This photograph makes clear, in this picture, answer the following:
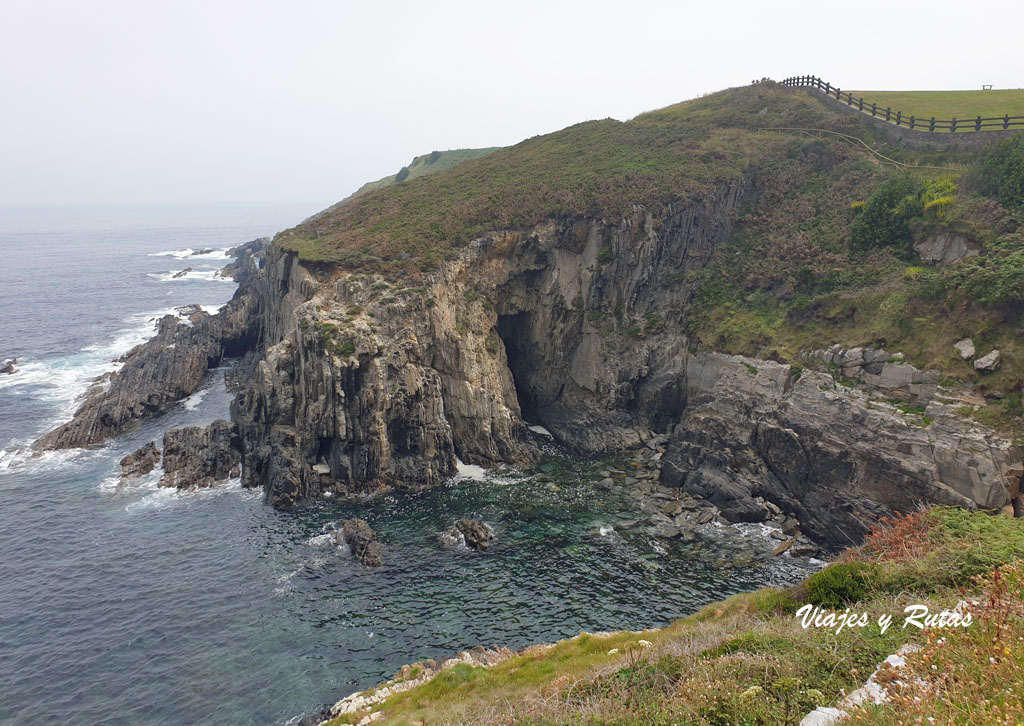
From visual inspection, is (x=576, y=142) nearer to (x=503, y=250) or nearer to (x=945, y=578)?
(x=503, y=250)

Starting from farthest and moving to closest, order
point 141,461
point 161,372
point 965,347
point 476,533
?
1. point 161,372
2. point 141,461
3. point 476,533
4. point 965,347

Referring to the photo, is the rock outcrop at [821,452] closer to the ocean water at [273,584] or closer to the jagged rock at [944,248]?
the ocean water at [273,584]

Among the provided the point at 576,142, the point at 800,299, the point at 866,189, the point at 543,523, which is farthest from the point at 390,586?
the point at 576,142

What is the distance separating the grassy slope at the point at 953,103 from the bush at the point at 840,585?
52696 millimetres

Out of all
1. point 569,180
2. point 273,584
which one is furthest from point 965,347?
point 273,584

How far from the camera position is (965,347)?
33.6 meters

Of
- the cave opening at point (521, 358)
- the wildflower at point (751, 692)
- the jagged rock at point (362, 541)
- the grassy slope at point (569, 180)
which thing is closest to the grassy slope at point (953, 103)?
the grassy slope at point (569, 180)

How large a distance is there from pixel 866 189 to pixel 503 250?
3282 centimetres

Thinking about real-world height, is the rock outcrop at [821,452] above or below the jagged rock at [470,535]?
above

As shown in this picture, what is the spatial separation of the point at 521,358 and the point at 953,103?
5076 centimetres

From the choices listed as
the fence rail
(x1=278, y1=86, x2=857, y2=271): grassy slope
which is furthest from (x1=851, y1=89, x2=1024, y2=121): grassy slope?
(x1=278, y1=86, x2=857, y2=271): grassy slope

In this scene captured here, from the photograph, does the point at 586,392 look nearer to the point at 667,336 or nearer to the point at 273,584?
the point at 667,336

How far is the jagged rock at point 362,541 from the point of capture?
111 feet

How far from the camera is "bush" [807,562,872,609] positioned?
1723 cm
